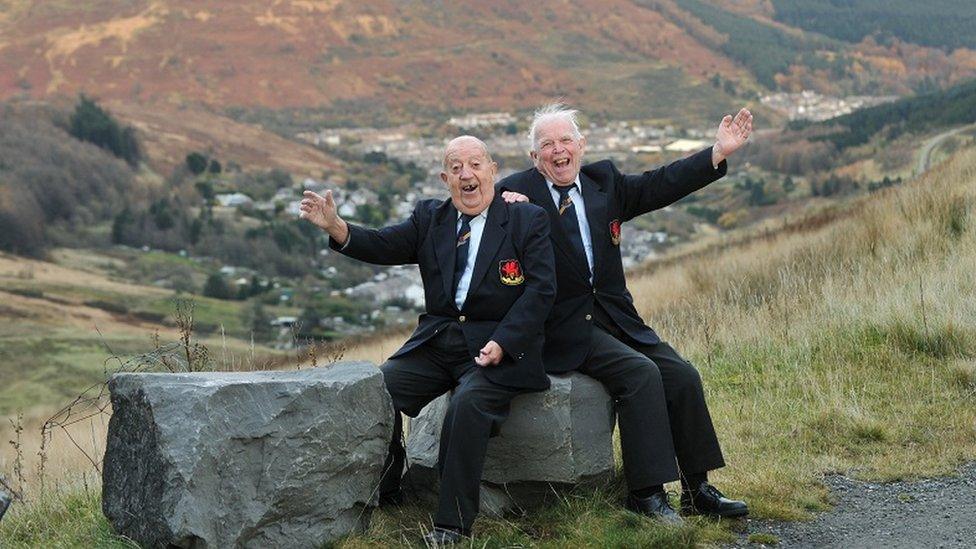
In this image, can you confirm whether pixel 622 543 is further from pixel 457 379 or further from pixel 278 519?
pixel 278 519

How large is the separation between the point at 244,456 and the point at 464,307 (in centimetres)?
128

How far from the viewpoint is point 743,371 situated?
9.12 metres

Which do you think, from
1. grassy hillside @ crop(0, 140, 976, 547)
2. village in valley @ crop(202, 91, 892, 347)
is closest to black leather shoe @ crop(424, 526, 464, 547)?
grassy hillside @ crop(0, 140, 976, 547)

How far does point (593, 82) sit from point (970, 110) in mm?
107512

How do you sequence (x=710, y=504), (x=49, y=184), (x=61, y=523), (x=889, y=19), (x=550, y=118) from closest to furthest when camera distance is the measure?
(x=710, y=504), (x=550, y=118), (x=61, y=523), (x=49, y=184), (x=889, y=19)

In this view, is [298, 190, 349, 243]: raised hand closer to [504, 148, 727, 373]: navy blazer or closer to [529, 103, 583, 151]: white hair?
[504, 148, 727, 373]: navy blazer

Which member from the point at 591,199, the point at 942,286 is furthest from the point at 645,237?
the point at 591,199

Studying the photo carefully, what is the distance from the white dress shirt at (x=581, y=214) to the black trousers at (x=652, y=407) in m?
0.30

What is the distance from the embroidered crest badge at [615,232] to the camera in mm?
6215

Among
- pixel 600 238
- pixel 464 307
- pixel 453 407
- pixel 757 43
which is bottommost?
pixel 453 407

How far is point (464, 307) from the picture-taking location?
5.84 meters

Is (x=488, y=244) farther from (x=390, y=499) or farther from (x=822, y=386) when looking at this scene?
(x=822, y=386)

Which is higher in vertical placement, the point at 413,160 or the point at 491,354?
the point at 413,160

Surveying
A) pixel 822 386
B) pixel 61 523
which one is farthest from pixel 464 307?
pixel 822 386
